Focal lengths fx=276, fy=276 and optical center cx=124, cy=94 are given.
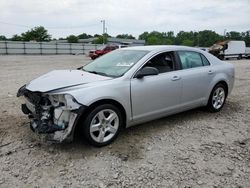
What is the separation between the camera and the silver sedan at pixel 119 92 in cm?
383

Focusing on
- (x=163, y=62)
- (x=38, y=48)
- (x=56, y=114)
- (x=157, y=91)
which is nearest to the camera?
(x=56, y=114)

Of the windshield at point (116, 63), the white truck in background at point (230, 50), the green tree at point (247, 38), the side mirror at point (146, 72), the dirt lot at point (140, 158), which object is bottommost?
the dirt lot at point (140, 158)

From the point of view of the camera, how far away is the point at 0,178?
333 cm

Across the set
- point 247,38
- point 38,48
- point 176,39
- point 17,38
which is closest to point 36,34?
point 17,38

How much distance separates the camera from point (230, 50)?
31.1 meters

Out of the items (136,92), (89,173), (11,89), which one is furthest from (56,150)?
(11,89)

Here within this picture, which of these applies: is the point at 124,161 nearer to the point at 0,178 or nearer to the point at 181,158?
the point at 181,158

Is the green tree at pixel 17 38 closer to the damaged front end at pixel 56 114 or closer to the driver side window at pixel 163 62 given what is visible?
the driver side window at pixel 163 62

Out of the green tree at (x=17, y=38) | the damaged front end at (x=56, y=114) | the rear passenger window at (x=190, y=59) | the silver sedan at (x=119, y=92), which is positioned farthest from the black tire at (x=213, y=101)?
the green tree at (x=17, y=38)

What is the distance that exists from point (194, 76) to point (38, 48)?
36.7 m

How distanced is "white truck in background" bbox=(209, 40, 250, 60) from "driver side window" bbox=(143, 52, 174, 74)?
89.7 ft

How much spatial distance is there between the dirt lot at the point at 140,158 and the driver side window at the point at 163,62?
41.5 inches

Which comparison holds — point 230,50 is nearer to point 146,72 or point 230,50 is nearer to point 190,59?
point 190,59

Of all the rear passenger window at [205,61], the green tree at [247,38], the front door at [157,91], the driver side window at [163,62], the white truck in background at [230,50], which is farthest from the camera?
the green tree at [247,38]
